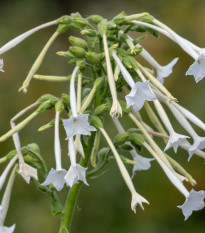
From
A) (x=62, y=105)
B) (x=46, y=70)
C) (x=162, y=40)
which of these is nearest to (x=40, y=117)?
(x=46, y=70)

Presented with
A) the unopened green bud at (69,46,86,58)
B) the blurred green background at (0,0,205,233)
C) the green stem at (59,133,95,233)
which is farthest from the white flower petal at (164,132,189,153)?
the blurred green background at (0,0,205,233)

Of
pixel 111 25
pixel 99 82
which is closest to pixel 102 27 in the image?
pixel 111 25

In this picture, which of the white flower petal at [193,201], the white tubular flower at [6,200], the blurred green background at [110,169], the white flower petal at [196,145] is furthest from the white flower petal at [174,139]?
the blurred green background at [110,169]

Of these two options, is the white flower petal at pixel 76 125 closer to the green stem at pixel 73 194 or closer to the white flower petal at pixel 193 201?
the green stem at pixel 73 194

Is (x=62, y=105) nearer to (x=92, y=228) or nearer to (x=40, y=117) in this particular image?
(x=92, y=228)

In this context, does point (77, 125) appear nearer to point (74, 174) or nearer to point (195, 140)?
point (74, 174)
